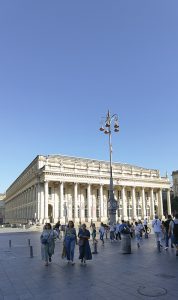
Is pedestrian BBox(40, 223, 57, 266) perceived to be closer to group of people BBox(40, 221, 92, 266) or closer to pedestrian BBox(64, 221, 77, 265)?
group of people BBox(40, 221, 92, 266)

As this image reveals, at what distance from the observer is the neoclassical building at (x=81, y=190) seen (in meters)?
60.8

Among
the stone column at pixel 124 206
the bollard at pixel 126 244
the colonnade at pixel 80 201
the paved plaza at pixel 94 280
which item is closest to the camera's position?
the paved plaza at pixel 94 280

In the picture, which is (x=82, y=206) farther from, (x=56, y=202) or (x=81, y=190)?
(x=56, y=202)

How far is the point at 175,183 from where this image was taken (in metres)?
102

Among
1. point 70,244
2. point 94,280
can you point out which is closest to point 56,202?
point 70,244

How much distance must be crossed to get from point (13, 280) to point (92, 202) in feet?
201

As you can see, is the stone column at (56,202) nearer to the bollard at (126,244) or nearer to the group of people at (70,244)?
the bollard at (126,244)

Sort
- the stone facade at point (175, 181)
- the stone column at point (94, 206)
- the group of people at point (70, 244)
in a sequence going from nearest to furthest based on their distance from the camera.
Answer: the group of people at point (70, 244)
the stone column at point (94, 206)
the stone facade at point (175, 181)

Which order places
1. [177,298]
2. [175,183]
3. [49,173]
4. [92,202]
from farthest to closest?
1. [175,183]
2. [92,202]
3. [49,173]
4. [177,298]

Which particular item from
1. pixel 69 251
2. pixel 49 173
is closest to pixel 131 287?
pixel 69 251

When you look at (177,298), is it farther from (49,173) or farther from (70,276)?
(49,173)

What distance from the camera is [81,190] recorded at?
68.9m

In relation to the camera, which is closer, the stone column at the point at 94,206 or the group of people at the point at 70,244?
the group of people at the point at 70,244

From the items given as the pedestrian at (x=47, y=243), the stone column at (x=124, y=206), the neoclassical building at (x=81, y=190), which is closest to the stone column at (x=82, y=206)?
the neoclassical building at (x=81, y=190)
